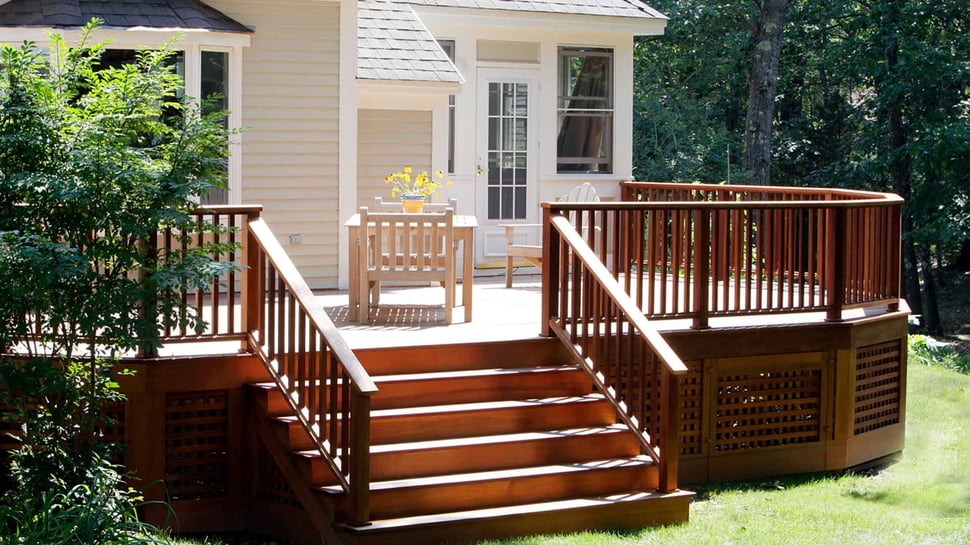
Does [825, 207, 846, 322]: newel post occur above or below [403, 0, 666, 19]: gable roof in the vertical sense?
below

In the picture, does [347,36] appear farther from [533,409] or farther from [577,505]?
[577,505]

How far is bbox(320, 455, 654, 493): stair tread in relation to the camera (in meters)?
6.70

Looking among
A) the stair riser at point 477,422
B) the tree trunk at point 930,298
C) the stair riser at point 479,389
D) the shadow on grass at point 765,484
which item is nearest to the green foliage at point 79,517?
the stair riser at point 477,422

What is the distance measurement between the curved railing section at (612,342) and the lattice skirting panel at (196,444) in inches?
86.4

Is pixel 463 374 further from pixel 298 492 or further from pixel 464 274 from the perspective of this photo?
pixel 464 274

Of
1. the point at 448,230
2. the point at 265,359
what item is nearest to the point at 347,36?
the point at 448,230

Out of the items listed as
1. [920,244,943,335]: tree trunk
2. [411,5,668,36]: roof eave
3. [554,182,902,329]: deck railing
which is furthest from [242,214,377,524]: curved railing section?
[920,244,943,335]: tree trunk

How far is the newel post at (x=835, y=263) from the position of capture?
883 centimetres

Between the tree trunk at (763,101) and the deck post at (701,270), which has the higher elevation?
the tree trunk at (763,101)

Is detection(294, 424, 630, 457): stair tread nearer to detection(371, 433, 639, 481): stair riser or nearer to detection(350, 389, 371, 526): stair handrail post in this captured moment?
detection(371, 433, 639, 481): stair riser

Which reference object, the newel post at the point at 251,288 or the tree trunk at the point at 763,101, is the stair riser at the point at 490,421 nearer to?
the newel post at the point at 251,288

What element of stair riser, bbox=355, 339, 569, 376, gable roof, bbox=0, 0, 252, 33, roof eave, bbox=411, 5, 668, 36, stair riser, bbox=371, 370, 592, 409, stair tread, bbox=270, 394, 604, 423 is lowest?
stair tread, bbox=270, 394, 604, 423

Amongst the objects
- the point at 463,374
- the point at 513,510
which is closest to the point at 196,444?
the point at 463,374

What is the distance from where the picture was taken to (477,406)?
7.44 meters
